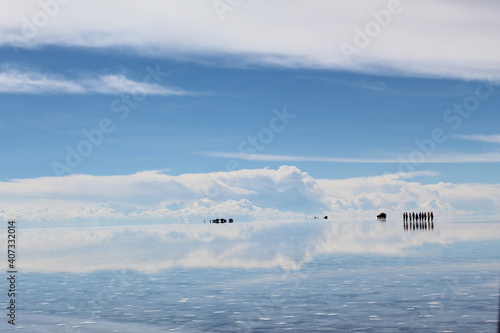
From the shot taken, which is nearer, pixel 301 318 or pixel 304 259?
pixel 301 318

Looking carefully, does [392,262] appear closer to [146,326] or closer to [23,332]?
[146,326]

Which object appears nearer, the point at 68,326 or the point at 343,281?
the point at 68,326

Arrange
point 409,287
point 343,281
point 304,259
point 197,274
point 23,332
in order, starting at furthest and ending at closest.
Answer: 1. point 304,259
2. point 197,274
3. point 343,281
4. point 409,287
5. point 23,332

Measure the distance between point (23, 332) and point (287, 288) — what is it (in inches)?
630

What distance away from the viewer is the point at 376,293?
32938 millimetres

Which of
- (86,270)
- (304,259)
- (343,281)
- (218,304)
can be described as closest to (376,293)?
(343,281)

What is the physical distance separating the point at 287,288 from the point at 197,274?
10.8 m

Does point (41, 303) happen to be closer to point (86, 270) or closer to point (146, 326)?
point (146, 326)

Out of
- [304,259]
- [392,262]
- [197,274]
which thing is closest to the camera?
[197,274]

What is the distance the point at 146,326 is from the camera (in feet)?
84.7

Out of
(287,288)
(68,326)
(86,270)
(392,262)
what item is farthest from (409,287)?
(86,270)

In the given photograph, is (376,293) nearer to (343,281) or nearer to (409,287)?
(409,287)

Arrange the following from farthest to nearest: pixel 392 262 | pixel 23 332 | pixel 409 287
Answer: pixel 392 262, pixel 409 287, pixel 23 332

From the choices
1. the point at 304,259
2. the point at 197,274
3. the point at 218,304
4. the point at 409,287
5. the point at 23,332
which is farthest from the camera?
the point at 304,259
